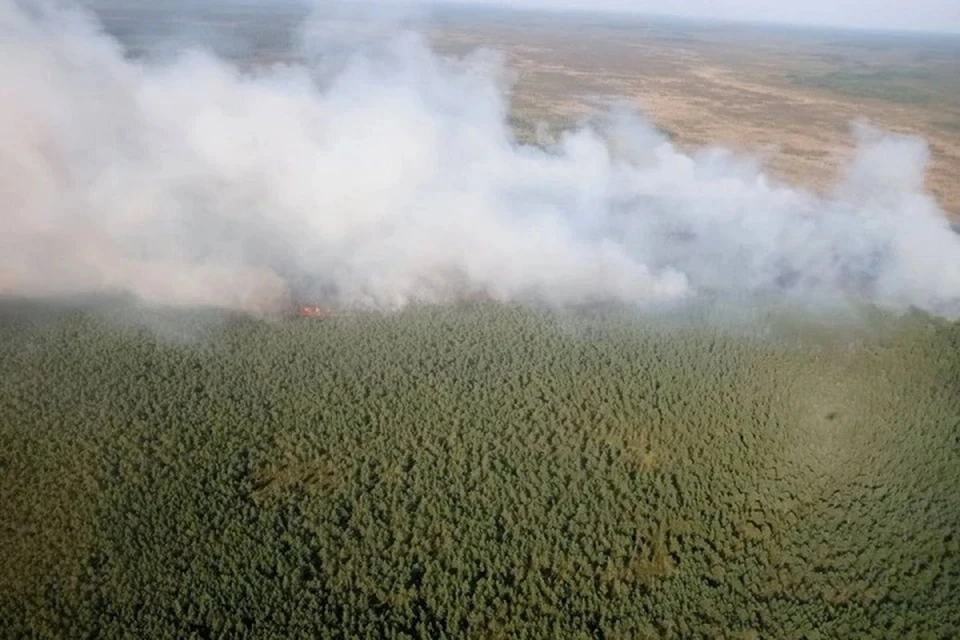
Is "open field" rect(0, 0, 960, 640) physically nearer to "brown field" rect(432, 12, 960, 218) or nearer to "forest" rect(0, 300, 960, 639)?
"forest" rect(0, 300, 960, 639)

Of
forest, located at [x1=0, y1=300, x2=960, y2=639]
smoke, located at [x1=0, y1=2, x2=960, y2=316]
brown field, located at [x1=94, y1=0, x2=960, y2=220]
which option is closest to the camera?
forest, located at [x1=0, y1=300, x2=960, y2=639]

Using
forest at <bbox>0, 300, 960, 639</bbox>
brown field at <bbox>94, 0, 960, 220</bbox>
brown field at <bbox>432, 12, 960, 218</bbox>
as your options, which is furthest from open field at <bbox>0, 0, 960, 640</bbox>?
brown field at <bbox>94, 0, 960, 220</bbox>

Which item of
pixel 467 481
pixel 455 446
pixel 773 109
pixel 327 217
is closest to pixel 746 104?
pixel 773 109

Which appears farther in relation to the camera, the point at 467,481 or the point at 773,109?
the point at 773,109

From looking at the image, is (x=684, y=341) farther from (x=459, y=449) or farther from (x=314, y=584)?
(x=314, y=584)

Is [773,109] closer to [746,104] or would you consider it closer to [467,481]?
[746,104]

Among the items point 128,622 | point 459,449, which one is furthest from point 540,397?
point 128,622

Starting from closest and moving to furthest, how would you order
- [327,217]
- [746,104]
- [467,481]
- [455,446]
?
1. [467,481]
2. [455,446]
3. [327,217]
4. [746,104]
